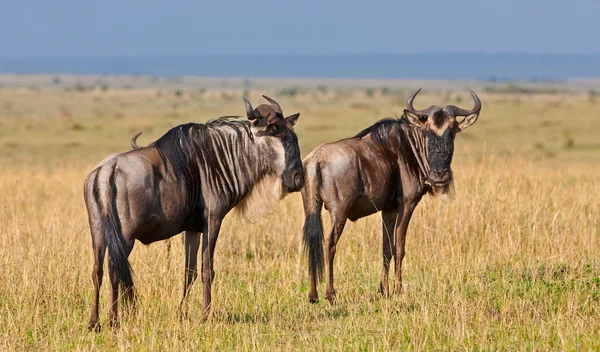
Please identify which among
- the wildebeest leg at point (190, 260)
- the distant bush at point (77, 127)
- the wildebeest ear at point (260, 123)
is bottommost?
the wildebeest leg at point (190, 260)

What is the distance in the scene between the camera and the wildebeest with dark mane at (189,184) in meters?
6.43

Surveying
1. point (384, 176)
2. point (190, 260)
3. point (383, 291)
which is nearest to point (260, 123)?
point (190, 260)

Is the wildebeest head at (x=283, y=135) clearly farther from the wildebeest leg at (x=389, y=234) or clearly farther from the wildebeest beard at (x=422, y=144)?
Result: the wildebeest leg at (x=389, y=234)

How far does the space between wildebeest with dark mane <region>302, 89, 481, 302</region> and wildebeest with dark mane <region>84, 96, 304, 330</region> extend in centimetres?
80

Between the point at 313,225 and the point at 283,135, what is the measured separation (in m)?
1.06

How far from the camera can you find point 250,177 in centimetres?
721

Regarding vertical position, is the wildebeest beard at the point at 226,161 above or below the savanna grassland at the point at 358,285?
above

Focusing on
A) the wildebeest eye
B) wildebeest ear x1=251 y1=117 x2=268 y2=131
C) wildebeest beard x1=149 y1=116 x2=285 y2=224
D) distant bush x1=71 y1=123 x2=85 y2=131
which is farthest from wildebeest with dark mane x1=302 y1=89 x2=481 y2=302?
distant bush x1=71 y1=123 x2=85 y2=131

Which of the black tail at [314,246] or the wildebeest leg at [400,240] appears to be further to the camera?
the wildebeest leg at [400,240]

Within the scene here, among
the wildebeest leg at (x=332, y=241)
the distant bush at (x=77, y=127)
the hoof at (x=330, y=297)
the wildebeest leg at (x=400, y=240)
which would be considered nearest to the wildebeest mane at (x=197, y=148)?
the wildebeest leg at (x=332, y=241)

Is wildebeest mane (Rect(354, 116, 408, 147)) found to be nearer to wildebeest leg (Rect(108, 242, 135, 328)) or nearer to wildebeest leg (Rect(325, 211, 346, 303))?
wildebeest leg (Rect(325, 211, 346, 303))

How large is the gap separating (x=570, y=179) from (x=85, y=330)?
1177 cm

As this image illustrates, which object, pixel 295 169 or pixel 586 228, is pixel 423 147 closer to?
pixel 295 169

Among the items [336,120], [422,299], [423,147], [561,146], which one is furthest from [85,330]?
[336,120]
